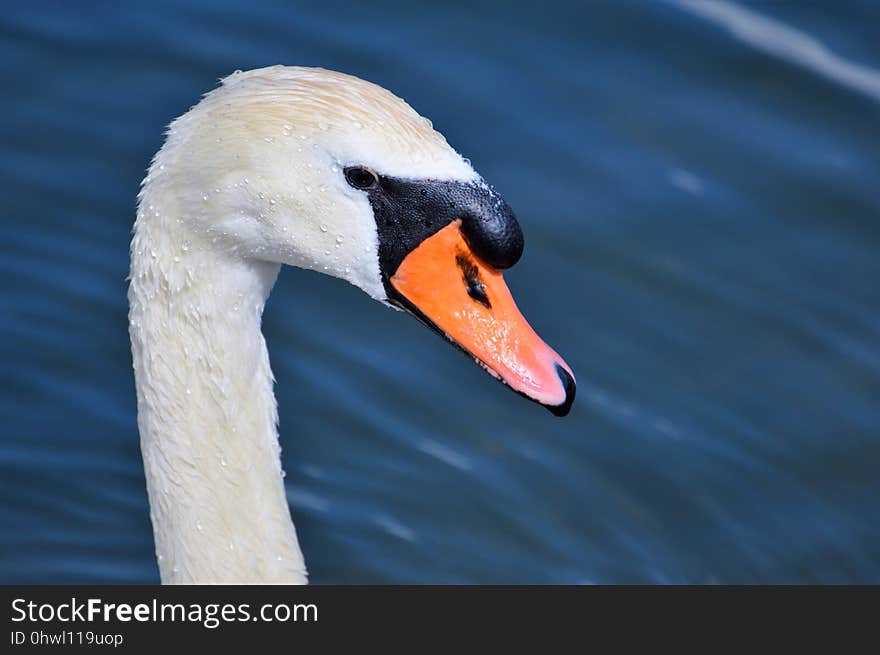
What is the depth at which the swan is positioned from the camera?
5148mm

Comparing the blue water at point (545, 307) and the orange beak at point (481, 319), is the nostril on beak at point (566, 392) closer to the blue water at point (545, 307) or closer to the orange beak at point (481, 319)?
the orange beak at point (481, 319)

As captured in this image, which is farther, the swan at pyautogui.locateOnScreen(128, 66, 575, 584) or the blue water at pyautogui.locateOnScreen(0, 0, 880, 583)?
the blue water at pyautogui.locateOnScreen(0, 0, 880, 583)

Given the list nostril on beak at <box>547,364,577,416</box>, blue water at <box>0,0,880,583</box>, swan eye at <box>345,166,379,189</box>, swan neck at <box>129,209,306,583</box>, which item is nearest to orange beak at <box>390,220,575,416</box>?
nostril on beak at <box>547,364,577,416</box>

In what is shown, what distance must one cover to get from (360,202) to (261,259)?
1.49ft

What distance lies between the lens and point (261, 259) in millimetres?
5492

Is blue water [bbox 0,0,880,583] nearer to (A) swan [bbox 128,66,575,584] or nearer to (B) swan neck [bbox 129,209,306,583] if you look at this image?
(B) swan neck [bbox 129,209,306,583]

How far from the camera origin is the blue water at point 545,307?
7.97 metres

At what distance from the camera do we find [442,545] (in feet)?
25.8

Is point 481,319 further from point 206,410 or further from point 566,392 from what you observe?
point 206,410

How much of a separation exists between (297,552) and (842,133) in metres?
5.09

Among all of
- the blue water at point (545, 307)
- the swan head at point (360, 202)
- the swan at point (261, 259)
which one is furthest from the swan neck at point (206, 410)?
the blue water at point (545, 307)

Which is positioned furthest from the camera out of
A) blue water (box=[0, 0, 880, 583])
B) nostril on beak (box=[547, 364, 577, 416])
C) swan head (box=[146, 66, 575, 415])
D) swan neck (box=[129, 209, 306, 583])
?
blue water (box=[0, 0, 880, 583])

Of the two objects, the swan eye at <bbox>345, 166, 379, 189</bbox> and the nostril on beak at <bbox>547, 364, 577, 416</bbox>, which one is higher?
the swan eye at <bbox>345, 166, 379, 189</bbox>

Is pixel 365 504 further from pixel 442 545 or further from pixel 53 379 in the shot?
pixel 53 379
